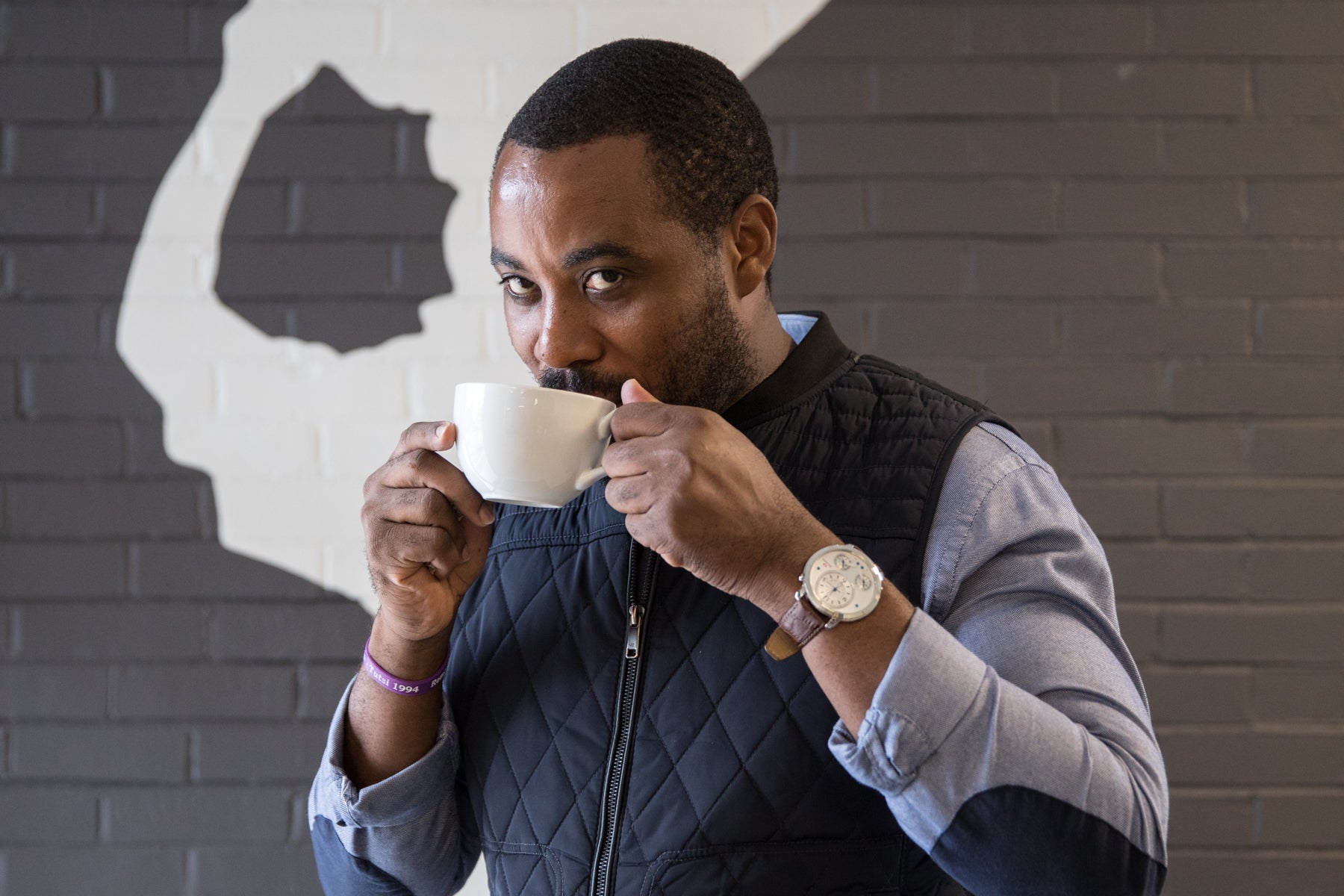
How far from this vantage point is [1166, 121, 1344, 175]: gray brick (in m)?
1.81

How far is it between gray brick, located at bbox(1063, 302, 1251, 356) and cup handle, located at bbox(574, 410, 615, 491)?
1294 mm

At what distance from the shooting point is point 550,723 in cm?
94

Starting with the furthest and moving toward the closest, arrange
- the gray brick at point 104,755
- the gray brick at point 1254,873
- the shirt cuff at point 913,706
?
the gray brick at point 104,755, the gray brick at point 1254,873, the shirt cuff at point 913,706

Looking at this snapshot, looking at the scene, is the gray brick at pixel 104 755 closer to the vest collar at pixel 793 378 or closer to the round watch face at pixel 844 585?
the vest collar at pixel 793 378

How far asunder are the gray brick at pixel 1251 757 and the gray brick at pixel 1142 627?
14 cm

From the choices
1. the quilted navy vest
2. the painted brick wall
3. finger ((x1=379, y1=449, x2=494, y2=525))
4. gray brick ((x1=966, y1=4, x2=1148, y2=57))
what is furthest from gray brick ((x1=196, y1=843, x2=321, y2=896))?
gray brick ((x1=966, y1=4, x2=1148, y2=57))

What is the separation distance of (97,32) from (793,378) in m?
1.64

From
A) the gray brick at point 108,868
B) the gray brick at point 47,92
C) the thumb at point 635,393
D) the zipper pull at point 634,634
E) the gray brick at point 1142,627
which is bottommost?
the gray brick at point 108,868

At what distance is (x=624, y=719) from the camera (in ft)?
2.96

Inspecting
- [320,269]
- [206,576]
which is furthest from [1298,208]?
[206,576]

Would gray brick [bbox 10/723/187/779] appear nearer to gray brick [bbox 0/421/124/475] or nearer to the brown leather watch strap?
gray brick [bbox 0/421/124/475]

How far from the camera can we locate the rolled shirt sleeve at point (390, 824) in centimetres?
95

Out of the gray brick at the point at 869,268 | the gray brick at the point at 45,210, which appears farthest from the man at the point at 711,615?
the gray brick at the point at 45,210

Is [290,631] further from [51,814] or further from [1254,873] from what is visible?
[1254,873]
